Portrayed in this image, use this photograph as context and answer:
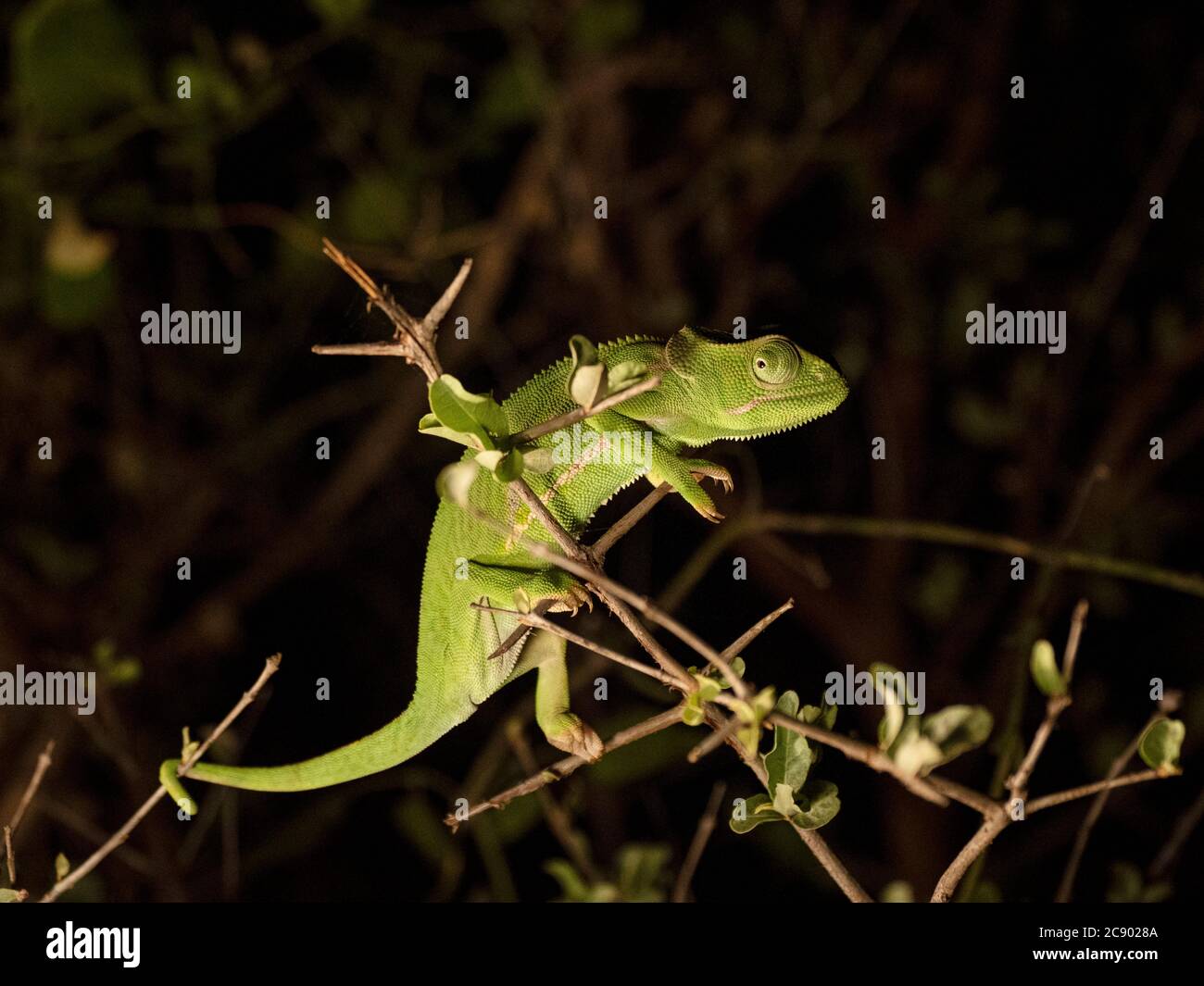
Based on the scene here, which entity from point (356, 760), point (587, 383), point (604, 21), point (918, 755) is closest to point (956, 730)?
point (918, 755)

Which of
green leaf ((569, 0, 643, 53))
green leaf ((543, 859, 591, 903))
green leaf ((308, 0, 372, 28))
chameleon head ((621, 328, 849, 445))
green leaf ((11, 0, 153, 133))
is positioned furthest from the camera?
green leaf ((569, 0, 643, 53))

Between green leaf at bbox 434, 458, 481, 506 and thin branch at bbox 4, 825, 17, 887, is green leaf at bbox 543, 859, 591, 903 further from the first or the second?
green leaf at bbox 434, 458, 481, 506

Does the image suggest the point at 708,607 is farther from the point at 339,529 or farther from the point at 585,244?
the point at 339,529

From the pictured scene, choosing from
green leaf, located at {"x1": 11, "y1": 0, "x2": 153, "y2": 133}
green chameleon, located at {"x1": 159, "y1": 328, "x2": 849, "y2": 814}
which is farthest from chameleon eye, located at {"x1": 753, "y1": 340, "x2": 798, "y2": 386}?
green leaf, located at {"x1": 11, "y1": 0, "x2": 153, "y2": 133}

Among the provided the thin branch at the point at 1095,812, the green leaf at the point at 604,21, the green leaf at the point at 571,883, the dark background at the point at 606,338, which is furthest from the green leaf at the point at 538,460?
the green leaf at the point at 604,21

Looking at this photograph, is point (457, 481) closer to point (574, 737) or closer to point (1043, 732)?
point (1043, 732)
